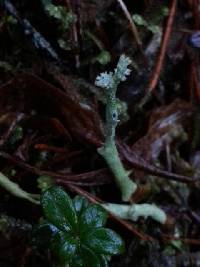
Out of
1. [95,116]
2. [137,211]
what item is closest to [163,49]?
[95,116]

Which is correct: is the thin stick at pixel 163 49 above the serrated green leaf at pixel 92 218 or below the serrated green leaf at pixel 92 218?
above

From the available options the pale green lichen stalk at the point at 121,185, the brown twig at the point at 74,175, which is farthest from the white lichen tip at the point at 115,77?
the brown twig at the point at 74,175

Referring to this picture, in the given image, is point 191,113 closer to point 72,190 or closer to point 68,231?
point 72,190

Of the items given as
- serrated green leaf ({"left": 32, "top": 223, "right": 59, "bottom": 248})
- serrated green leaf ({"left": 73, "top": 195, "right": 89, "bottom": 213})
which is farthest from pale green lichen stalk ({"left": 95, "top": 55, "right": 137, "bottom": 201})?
serrated green leaf ({"left": 32, "top": 223, "right": 59, "bottom": 248})

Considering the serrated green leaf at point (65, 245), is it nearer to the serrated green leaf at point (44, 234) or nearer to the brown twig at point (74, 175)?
the serrated green leaf at point (44, 234)

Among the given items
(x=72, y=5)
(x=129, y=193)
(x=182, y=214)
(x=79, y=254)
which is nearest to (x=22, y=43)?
(x=72, y=5)

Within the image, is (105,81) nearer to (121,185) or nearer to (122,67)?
(122,67)

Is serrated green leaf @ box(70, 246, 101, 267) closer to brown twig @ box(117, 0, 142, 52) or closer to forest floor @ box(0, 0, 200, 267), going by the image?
forest floor @ box(0, 0, 200, 267)
